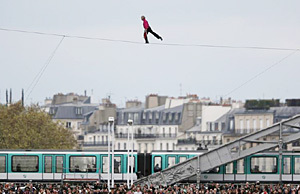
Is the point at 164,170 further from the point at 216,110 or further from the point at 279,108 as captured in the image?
the point at 216,110

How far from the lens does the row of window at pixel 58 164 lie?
85.1 metres

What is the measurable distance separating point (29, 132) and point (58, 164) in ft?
167

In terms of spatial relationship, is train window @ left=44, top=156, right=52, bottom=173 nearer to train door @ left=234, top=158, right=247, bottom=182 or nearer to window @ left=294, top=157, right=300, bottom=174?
train door @ left=234, top=158, right=247, bottom=182

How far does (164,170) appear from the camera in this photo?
268 feet

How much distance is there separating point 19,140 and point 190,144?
5451 centimetres

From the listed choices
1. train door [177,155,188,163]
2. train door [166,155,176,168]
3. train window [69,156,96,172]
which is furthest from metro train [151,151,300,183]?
train window [69,156,96,172]

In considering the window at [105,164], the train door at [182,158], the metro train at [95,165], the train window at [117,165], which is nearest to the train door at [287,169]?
the metro train at [95,165]

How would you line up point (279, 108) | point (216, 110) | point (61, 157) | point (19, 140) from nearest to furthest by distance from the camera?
1. point (61, 157)
2. point (19, 140)
3. point (279, 108)
4. point (216, 110)

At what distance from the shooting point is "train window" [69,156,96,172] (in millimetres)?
85312

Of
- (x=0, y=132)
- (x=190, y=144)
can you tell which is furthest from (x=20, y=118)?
(x=190, y=144)

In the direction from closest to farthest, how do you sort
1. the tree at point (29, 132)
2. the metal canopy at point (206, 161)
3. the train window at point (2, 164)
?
the metal canopy at point (206, 161) → the train window at point (2, 164) → the tree at point (29, 132)

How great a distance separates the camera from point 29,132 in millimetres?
135500

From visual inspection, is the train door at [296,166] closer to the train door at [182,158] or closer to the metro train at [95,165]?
the metro train at [95,165]

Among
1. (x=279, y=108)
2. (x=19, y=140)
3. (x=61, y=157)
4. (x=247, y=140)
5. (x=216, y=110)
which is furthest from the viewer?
(x=216, y=110)
